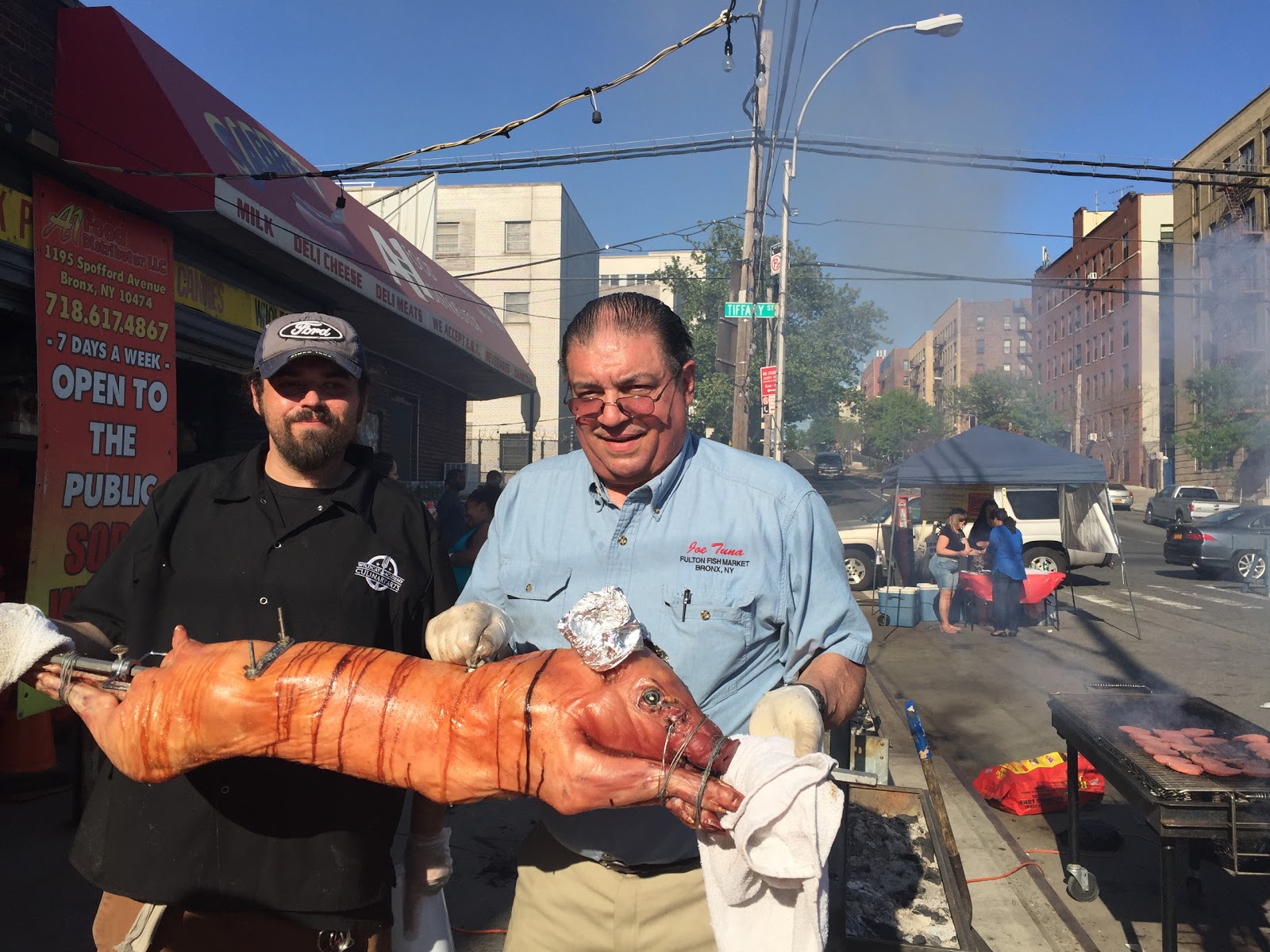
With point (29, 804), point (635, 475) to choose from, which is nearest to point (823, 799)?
point (635, 475)

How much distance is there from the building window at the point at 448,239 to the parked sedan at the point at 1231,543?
33.7 meters

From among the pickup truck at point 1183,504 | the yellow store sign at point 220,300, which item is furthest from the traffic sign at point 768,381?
the pickup truck at point 1183,504

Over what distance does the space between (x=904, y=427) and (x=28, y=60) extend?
7885 centimetres

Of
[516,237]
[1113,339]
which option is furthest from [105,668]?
[1113,339]

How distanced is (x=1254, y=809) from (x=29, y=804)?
7.03 meters

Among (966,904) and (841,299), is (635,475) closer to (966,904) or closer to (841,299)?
(966,904)

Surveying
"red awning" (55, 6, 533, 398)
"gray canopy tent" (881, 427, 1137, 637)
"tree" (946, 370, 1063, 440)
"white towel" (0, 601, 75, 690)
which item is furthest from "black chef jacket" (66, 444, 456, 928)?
"tree" (946, 370, 1063, 440)

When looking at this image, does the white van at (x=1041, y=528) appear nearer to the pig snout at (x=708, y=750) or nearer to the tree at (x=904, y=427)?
the pig snout at (x=708, y=750)

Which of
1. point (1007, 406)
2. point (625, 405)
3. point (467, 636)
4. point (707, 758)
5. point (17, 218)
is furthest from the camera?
point (1007, 406)

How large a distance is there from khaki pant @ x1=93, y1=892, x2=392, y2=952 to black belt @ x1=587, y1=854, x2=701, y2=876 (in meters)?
0.84

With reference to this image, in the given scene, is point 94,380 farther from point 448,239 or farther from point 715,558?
point 448,239

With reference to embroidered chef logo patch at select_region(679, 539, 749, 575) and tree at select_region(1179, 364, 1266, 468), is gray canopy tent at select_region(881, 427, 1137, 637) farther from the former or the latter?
embroidered chef logo patch at select_region(679, 539, 749, 575)

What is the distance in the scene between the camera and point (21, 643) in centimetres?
192

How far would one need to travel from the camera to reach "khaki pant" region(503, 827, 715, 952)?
1.88 m
